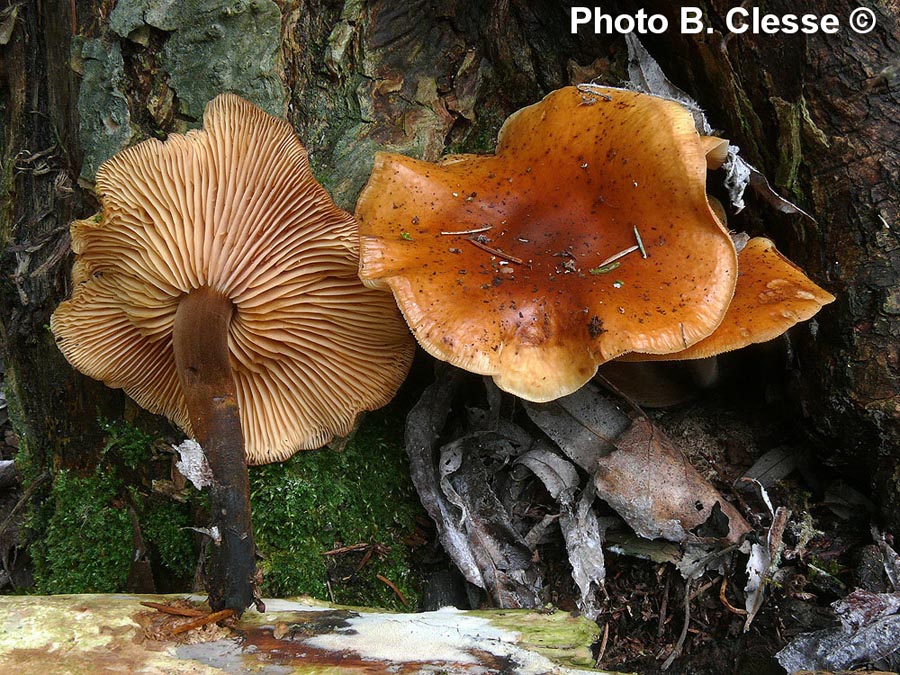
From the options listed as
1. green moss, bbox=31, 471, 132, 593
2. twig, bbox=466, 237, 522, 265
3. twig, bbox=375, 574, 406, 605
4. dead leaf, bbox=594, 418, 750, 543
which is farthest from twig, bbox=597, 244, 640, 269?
green moss, bbox=31, 471, 132, 593

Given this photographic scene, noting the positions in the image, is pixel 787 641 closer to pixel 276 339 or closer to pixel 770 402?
pixel 770 402

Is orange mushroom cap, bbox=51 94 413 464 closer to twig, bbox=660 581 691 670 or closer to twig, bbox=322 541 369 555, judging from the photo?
twig, bbox=322 541 369 555

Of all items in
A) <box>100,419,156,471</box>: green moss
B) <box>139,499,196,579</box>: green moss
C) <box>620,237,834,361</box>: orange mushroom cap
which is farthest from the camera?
<box>100,419,156,471</box>: green moss

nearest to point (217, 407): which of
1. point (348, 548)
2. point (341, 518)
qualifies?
point (341, 518)

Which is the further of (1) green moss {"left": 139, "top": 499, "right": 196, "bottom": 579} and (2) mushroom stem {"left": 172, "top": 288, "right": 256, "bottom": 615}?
(1) green moss {"left": 139, "top": 499, "right": 196, "bottom": 579}

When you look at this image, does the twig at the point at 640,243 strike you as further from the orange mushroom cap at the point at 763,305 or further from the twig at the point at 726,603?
the twig at the point at 726,603

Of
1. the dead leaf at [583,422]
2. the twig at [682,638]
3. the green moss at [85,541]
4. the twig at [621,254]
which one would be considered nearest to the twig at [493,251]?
the twig at [621,254]

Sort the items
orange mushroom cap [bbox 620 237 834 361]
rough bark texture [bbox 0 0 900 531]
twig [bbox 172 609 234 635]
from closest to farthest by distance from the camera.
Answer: twig [bbox 172 609 234 635] → orange mushroom cap [bbox 620 237 834 361] → rough bark texture [bbox 0 0 900 531]
